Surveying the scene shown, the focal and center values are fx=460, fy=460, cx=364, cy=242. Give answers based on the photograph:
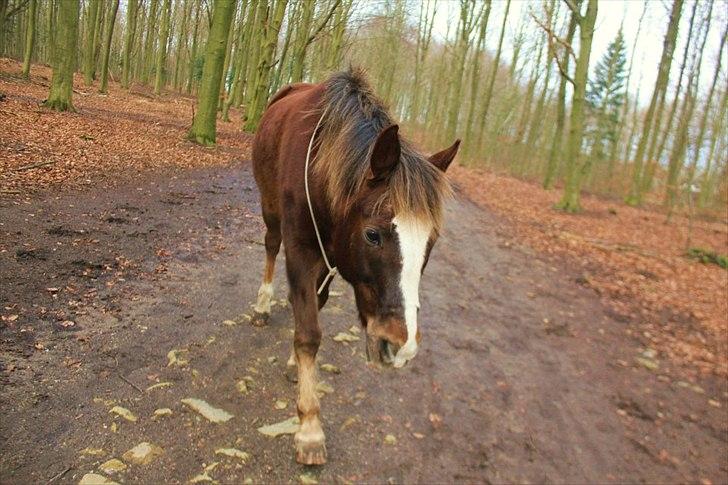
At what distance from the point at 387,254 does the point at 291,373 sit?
1709 mm

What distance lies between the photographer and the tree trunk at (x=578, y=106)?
1476cm

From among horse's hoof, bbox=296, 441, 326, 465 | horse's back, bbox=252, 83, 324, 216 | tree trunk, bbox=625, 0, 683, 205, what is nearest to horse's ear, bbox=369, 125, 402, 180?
horse's back, bbox=252, 83, 324, 216

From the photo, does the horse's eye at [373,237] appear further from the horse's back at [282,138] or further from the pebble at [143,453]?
the pebble at [143,453]

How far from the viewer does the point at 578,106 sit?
15.5m

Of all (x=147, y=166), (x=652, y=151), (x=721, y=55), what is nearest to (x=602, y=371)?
(x=147, y=166)

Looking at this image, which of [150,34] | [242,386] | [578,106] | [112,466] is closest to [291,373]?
[242,386]

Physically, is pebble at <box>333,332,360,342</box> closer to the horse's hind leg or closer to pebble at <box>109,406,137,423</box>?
the horse's hind leg

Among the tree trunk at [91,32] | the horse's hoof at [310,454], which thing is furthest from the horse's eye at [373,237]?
the tree trunk at [91,32]

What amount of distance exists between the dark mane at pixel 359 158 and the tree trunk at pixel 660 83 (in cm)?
2215

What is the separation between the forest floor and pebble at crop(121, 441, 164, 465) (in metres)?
0.04

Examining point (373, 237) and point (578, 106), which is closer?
point (373, 237)

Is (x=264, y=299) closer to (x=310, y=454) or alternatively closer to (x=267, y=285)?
(x=267, y=285)

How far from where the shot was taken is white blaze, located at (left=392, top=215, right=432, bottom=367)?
2373 millimetres

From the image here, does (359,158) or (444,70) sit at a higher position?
(444,70)
